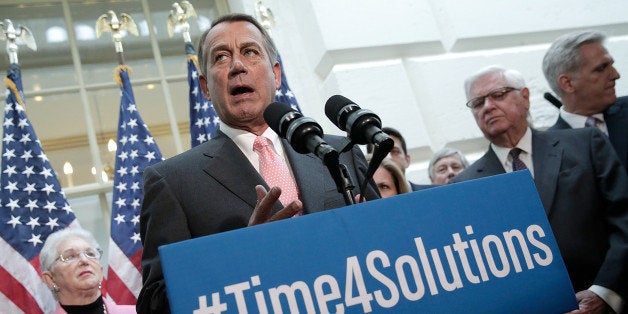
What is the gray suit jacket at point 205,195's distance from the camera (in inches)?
59.2

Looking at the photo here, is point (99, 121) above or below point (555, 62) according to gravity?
above

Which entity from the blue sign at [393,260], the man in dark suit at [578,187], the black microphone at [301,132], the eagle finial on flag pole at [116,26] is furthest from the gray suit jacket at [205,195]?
the eagle finial on flag pole at [116,26]

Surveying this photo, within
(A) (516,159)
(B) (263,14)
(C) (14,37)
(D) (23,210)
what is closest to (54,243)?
(D) (23,210)

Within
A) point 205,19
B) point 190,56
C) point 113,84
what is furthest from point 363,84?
point 113,84

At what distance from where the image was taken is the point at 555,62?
10.2 feet

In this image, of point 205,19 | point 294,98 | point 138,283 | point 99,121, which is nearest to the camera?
point 138,283

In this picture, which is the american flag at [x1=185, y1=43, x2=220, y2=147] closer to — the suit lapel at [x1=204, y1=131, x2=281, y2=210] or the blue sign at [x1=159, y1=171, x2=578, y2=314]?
the suit lapel at [x1=204, y1=131, x2=281, y2=210]

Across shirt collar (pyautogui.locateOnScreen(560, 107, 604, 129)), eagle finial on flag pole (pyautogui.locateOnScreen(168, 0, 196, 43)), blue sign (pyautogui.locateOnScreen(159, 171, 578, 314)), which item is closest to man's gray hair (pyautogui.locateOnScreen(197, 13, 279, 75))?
blue sign (pyautogui.locateOnScreen(159, 171, 578, 314))

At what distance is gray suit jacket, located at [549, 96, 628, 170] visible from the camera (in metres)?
2.82

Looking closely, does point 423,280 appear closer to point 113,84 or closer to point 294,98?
point 294,98

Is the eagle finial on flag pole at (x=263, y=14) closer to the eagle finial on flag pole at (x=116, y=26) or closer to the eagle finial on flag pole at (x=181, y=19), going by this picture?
the eagle finial on flag pole at (x=181, y=19)

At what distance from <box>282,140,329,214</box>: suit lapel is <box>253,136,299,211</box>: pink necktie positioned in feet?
0.07

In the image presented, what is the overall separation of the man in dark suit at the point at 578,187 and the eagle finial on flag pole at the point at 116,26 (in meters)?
2.68

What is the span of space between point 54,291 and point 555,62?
293 centimetres
